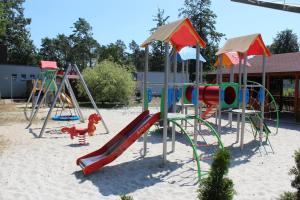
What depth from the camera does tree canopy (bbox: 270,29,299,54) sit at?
58.8m

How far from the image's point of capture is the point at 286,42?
5950 cm

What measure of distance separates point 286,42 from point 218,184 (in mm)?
62583

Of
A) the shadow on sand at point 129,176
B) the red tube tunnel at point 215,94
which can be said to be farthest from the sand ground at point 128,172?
the red tube tunnel at point 215,94

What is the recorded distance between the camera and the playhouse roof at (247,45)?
8362mm

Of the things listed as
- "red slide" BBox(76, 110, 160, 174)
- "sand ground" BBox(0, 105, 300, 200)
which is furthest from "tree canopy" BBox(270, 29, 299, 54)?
"red slide" BBox(76, 110, 160, 174)

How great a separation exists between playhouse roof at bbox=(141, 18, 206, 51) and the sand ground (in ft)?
8.69

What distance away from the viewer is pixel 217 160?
290 centimetres

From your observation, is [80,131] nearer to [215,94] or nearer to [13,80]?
[215,94]

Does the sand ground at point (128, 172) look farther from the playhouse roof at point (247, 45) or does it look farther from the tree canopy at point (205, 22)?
the tree canopy at point (205, 22)

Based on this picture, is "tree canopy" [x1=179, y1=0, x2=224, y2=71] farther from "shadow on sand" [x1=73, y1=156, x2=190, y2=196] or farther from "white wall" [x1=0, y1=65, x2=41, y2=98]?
"shadow on sand" [x1=73, y1=156, x2=190, y2=196]

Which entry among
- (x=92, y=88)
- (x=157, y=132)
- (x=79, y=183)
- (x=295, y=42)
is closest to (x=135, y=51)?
(x=295, y=42)

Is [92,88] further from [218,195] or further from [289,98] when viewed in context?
[218,195]

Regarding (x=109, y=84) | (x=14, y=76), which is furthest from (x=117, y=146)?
(x=14, y=76)

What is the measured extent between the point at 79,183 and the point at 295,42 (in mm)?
61127
